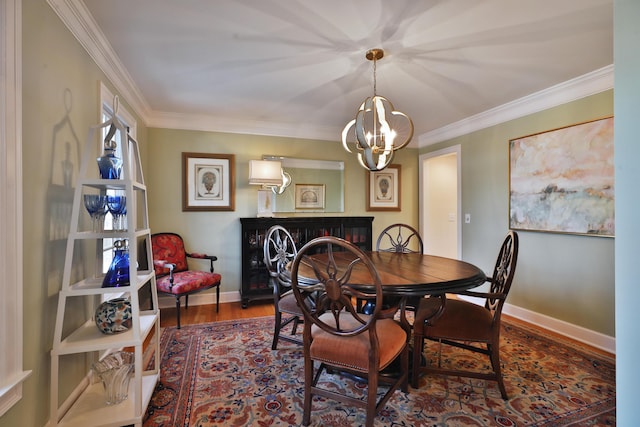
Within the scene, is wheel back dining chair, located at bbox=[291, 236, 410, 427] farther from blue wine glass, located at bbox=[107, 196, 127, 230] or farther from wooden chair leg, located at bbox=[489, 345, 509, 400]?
blue wine glass, located at bbox=[107, 196, 127, 230]

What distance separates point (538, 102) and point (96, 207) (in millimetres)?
3841

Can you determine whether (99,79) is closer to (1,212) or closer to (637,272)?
(1,212)

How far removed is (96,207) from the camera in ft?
Answer: 5.22

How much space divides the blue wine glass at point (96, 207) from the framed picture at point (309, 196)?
8.74 feet

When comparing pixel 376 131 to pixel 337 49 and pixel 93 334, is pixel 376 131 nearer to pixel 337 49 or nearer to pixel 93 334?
pixel 337 49

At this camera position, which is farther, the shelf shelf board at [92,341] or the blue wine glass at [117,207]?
the blue wine glass at [117,207]

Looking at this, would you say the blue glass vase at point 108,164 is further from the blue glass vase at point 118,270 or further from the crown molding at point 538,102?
the crown molding at point 538,102

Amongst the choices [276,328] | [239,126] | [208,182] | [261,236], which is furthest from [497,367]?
[239,126]

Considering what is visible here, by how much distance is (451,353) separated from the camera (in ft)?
7.95

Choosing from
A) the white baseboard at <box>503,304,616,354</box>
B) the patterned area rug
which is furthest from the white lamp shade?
the white baseboard at <box>503,304,616,354</box>

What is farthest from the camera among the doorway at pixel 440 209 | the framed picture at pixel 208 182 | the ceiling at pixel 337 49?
the doorway at pixel 440 209

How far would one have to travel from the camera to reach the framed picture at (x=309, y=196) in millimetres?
4180

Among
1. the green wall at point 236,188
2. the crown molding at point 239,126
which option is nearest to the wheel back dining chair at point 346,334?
the green wall at point 236,188

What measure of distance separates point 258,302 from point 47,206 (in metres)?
2.70
